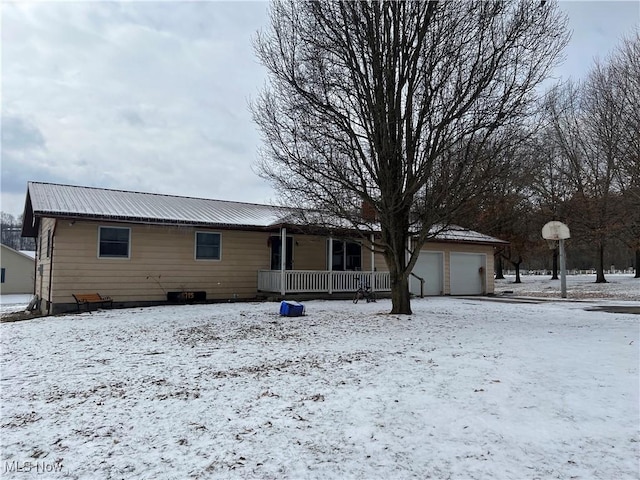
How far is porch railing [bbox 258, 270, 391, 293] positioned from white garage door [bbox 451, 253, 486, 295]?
5.01 metres

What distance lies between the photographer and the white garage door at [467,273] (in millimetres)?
20734

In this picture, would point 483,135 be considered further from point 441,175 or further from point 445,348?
point 445,348

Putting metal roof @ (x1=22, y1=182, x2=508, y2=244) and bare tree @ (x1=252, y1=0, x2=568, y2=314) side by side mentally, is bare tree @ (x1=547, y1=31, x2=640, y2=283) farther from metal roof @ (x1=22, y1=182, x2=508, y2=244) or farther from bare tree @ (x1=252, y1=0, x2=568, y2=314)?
metal roof @ (x1=22, y1=182, x2=508, y2=244)

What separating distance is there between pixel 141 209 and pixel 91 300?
3.43 m

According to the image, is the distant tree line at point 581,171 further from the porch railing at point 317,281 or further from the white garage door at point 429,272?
the porch railing at point 317,281

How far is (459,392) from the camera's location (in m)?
4.65

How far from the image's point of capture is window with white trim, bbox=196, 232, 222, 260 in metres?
15.2

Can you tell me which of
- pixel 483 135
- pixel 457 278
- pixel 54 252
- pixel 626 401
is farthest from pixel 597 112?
pixel 54 252

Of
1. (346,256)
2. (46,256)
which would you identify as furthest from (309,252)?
(46,256)

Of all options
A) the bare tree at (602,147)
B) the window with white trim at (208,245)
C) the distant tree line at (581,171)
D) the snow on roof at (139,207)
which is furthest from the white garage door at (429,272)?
the window with white trim at (208,245)

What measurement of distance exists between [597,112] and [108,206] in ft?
74.0

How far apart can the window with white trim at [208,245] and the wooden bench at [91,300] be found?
10.4 ft

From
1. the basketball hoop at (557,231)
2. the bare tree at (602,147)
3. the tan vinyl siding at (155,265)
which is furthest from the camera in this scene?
the basketball hoop at (557,231)

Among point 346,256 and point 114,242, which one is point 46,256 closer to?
point 114,242
